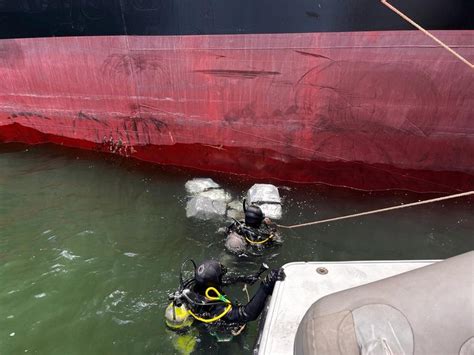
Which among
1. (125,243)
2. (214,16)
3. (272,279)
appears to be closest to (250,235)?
(272,279)

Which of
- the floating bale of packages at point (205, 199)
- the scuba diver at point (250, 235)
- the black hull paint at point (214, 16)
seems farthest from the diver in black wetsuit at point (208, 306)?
the black hull paint at point (214, 16)

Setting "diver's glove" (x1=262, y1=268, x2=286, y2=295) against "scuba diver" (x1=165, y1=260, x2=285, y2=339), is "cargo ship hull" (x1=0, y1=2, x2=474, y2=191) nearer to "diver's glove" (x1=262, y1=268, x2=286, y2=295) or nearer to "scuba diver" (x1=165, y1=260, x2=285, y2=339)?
"scuba diver" (x1=165, y1=260, x2=285, y2=339)

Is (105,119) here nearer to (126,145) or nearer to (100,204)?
(126,145)

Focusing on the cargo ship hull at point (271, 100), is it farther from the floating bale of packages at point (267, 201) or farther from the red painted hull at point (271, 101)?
the floating bale of packages at point (267, 201)

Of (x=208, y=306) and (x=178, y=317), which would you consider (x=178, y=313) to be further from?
(x=208, y=306)

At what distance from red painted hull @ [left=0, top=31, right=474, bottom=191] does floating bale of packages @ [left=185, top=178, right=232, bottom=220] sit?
0.56 m

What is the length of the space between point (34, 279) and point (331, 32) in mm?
5508

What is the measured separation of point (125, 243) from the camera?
17.1 ft

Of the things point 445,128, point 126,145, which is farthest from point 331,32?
point 126,145

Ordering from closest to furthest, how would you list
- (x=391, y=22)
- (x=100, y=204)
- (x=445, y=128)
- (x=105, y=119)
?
(x=391, y=22), (x=445, y=128), (x=100, y=204), (x=105, y=119)

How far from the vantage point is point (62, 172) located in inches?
272

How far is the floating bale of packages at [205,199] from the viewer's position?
18.6ft

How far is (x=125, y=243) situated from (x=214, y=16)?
12.9 feet

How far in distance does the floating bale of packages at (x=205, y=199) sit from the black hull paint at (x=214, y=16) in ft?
8.60
